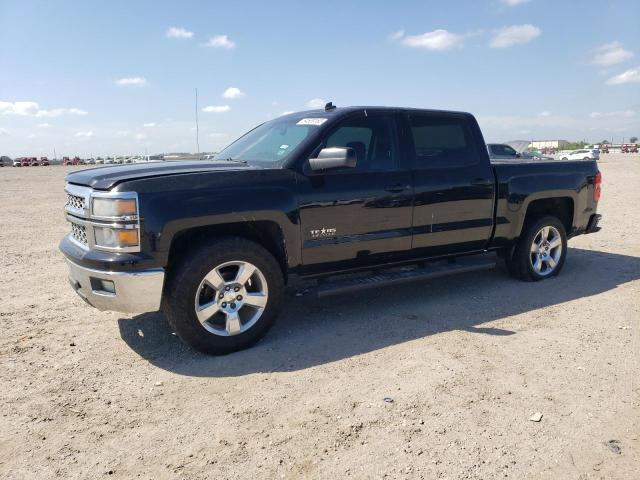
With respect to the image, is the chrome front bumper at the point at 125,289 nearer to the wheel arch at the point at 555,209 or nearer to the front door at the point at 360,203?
the front door at the point at 360,203

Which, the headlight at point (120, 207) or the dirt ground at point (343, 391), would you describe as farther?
the headlight at point (120, 207)

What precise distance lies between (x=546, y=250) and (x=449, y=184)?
6.10 ft

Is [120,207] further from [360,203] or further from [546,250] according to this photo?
[546,250]

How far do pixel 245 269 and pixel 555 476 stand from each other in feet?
8.07

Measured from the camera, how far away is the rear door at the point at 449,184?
4832mm

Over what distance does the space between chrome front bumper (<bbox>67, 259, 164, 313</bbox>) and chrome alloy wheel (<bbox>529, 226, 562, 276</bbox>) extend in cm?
427

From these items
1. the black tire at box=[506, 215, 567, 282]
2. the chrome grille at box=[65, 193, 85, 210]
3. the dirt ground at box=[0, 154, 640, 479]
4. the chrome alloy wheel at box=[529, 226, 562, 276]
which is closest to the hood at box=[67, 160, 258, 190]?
the chrome grille at box=[65, 193, 85, 210]

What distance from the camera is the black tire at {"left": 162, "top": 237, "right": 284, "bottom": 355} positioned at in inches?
145

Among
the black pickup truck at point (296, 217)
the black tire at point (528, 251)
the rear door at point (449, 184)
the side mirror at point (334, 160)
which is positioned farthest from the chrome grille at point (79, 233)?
the black tire at point (528, 251)

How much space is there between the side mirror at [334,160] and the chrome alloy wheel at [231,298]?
99cm

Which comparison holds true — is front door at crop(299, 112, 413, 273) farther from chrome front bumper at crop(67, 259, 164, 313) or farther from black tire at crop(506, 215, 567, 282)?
black tire at crop(506, 215, 567, 282)

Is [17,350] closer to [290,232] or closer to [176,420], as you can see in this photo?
[176,420]

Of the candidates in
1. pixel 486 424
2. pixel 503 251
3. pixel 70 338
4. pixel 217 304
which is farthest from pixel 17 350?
pixel 503 251

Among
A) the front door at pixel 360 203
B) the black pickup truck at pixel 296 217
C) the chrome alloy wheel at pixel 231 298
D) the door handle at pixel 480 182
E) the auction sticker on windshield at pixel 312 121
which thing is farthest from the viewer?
the door handle at pixel 480 182
